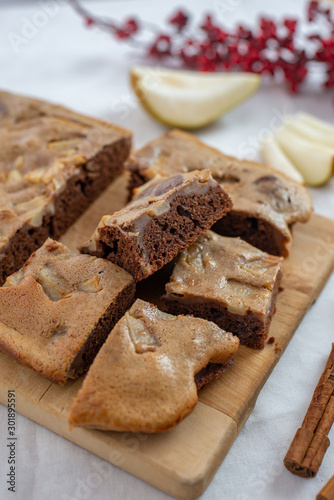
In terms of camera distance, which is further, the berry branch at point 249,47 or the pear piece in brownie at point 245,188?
the berry branch at point 249,47

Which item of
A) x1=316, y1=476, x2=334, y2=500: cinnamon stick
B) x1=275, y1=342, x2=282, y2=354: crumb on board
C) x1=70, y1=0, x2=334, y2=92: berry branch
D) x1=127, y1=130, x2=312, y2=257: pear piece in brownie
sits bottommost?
x1=316, y1=476, x2=334, y2=500: cinnamon stick

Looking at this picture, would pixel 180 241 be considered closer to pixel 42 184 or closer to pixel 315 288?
pixel 315 288

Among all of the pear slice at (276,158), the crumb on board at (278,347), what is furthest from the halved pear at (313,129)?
the crumb on board at (278,347)

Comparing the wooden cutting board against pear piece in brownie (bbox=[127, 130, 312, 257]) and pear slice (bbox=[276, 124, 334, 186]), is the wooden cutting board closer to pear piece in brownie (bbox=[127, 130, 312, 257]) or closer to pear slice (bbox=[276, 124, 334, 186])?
pear piece in brownie (bbox=[127, 130, 312, 257])

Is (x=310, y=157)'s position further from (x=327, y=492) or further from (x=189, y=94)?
(x=327, y=492)

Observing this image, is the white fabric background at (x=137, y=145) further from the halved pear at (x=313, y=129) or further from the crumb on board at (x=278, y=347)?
the halved pear at (x=313, y=129)

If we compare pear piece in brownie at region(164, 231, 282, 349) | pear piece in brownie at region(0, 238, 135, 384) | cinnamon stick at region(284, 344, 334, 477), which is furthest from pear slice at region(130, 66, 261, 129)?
cinnamon stick at region(284, 344, 334, 477)
